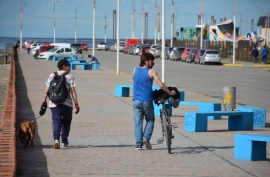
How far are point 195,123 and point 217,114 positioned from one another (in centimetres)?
64

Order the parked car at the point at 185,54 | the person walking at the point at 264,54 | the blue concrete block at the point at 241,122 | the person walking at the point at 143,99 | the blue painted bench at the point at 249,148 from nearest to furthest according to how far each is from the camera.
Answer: the blue painted bench at the point at 249,148 → the person walking at the point at 143,99 → the blue concrete block at the point at 241,122 → the person walking at the point at 264,54 → the parked car at the point at 185,54

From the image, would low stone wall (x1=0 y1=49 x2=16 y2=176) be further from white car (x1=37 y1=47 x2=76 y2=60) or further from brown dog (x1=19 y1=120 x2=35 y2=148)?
white car (x1=37 y1=47 x2=76 y2=60)

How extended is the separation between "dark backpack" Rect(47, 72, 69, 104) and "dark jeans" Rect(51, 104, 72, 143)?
0.50 ft

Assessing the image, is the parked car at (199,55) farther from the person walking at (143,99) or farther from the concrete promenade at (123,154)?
the person walking at (143,99)

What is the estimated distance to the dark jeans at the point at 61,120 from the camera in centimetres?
1359

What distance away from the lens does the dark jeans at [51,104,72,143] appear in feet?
44.6

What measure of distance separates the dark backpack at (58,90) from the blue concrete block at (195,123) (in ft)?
12.9

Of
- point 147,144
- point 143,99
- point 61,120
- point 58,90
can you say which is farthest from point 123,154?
point 58,90

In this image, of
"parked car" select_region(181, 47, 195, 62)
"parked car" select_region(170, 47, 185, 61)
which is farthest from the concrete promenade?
"parked car" select_region(170, 47, 185, 61)

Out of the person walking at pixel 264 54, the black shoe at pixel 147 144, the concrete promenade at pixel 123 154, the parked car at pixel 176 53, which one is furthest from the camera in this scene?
the parked car at pixel 176 53

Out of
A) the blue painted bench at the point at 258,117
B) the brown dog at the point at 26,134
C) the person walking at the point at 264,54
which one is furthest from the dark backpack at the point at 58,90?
the person walking at the point at 264,54

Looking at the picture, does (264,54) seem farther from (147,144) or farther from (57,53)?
(147,144)

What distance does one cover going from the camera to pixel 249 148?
499 inches

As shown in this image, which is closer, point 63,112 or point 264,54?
point 63,112
